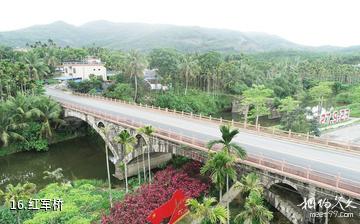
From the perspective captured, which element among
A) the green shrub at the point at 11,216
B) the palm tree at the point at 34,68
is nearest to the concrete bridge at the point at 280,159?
the green shrub at the point at 11,216

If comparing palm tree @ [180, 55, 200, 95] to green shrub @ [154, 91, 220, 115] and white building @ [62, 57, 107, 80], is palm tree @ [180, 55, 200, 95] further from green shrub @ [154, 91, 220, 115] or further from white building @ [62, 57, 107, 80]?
white building @ [62, 57, 107, 80]

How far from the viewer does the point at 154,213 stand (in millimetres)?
23266

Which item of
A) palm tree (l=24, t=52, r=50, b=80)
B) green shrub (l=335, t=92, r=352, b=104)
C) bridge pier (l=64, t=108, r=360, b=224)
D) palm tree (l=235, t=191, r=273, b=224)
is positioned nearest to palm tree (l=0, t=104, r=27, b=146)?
palm tree (l=24, t=52, r=50, b=80)

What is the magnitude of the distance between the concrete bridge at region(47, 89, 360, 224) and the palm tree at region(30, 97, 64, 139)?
1441cm

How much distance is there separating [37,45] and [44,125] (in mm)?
98543

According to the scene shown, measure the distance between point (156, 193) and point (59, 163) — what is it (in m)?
23.3

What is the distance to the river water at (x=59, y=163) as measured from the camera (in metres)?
39.4

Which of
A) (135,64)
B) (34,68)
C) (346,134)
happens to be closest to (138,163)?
(346,134)

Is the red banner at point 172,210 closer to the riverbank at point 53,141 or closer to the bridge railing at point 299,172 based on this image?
the bridge railing at point 299,172

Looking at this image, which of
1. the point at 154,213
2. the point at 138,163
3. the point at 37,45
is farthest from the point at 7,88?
the point at 37,45

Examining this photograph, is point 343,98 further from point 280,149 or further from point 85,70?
point 85,70

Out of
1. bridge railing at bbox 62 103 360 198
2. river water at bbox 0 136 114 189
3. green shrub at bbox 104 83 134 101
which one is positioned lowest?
river water at bbox 0 136 114 189

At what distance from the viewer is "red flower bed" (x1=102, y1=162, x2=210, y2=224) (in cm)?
2445

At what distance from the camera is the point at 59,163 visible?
44.6 meters
